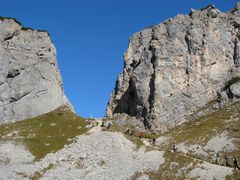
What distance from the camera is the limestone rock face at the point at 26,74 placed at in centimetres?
11338

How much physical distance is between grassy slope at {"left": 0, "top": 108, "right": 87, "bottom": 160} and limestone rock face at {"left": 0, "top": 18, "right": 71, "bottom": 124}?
19.7ft

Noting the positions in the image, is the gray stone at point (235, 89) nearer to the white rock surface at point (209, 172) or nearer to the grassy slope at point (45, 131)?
the grassy slope at point (45, 131)

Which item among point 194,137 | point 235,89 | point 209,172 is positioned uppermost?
point 235,89

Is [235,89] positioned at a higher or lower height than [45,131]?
higher

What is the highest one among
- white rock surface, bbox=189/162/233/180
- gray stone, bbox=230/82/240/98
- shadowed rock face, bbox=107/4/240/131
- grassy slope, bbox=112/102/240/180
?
shadowed rock face, bbox=107/4/240/131

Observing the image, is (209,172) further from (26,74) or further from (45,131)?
(26,74)

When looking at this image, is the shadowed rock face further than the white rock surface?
Yes

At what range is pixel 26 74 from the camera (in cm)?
11950

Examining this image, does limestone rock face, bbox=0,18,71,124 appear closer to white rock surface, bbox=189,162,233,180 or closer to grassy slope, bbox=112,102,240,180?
grassy slope, bbox=112,102,240,180

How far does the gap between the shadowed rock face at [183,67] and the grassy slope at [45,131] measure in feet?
99.5

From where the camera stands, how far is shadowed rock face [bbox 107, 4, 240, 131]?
127625 millimetres

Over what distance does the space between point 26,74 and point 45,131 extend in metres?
28.5

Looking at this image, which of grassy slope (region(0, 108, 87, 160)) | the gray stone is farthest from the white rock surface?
the gray stone

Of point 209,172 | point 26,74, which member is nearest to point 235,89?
point 26,74
